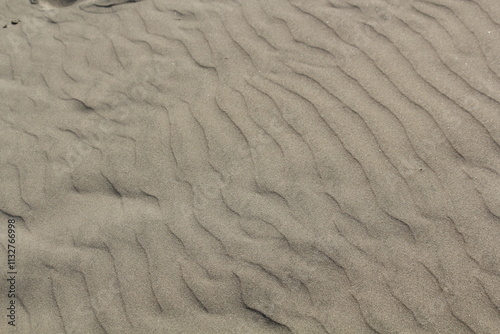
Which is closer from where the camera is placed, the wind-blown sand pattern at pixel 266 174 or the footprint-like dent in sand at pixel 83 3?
the wind-blown sand pattern at pixel 266 174

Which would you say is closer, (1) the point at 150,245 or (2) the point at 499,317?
(2) the point at 499,317

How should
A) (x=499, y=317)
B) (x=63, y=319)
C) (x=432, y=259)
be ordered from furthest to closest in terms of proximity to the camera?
(x=63, y=319)
(x=432, y=259)
(x=499, y=317)

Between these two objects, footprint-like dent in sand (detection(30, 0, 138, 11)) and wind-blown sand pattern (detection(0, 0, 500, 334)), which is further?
footprint-like dent in sand (detection(30, 0, 138, 11))

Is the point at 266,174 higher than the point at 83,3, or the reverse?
the point at 266,174

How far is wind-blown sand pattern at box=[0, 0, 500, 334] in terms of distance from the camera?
8.41 feet

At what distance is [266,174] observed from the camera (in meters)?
2.96

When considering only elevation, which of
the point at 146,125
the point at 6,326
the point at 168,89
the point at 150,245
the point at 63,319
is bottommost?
the point at 6,326

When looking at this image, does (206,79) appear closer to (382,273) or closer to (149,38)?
(149,38)

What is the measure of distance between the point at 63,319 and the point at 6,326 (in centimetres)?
37

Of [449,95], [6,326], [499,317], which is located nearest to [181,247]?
[6,326]

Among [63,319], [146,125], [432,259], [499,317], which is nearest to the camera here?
[499,317]

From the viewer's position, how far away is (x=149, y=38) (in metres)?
3.84

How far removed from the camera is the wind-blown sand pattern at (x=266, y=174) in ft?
8.41

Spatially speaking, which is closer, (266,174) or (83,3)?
(266,174)
